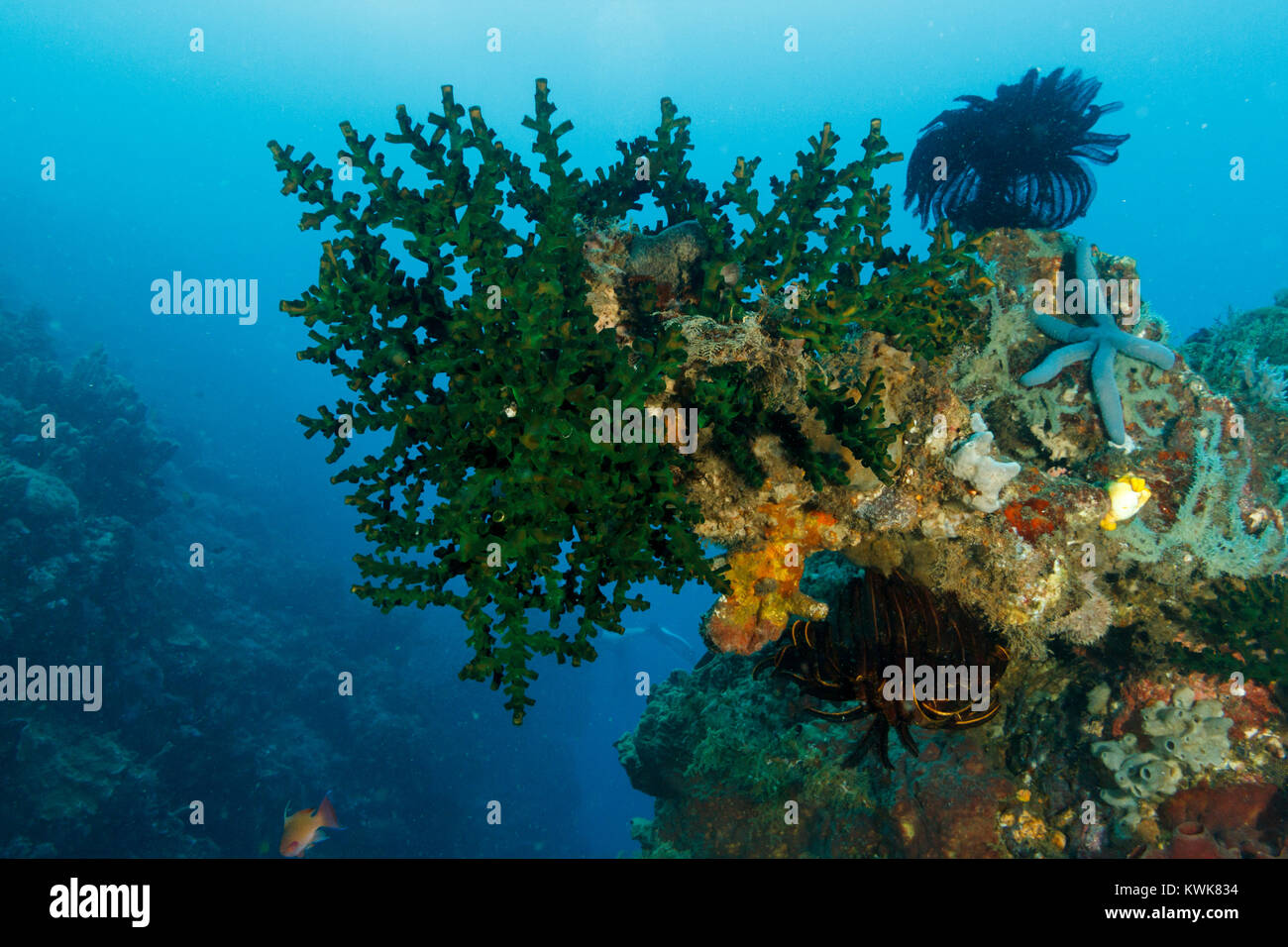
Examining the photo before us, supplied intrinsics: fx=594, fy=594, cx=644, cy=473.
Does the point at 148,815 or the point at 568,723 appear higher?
the point at 148,815

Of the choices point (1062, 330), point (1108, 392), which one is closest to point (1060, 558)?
point (1108, 392)

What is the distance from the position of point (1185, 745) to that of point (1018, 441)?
293 centimetres

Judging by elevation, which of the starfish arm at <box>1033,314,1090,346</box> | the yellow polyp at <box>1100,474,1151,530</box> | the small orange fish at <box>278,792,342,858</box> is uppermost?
the starfish arm at <box>1033,314,1090,346</box>

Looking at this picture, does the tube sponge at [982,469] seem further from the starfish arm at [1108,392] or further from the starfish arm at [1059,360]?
the starfish arm at [1108,392]

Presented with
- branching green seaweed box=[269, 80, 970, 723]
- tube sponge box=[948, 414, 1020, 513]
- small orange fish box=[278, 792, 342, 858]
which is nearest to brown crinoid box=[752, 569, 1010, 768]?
tube sponge box=[948, 414, 1020, 513]

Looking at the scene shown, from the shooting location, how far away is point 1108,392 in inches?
207

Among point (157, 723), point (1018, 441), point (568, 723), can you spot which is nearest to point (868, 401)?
point (1018, 441)

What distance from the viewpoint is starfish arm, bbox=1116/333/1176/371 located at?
5.27 metres

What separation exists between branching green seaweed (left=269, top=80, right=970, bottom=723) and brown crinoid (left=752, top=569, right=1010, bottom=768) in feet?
4.34

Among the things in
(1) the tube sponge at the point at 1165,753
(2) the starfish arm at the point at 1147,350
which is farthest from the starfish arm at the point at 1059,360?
(1) the tube sponge at the point at 1165,753

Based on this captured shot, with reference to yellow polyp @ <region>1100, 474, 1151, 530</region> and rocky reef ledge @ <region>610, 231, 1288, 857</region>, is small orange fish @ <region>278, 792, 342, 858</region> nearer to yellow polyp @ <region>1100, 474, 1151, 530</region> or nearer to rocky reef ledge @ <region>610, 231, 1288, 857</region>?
rocky reef ledge @ <region>610, 231, 1288, 857</region>
